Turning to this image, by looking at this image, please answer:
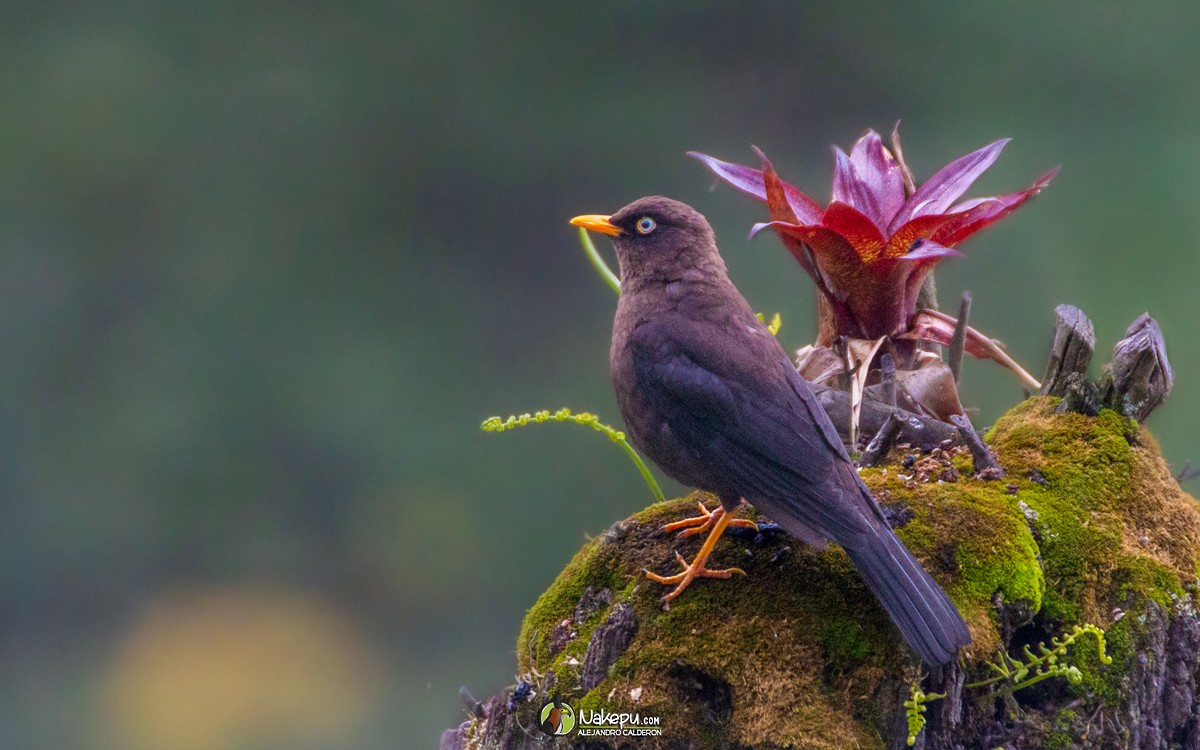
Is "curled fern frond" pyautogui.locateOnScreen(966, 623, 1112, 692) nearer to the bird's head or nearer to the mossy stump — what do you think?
the mossy stump

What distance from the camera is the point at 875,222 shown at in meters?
3.23

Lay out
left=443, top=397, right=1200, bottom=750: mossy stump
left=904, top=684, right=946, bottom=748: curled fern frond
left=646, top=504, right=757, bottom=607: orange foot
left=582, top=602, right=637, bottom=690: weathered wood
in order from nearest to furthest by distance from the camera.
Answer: left=904, top=684, right=946, bottom=748: curled fern frond, left=443, top=397, right=1200, bottom=750: mossy stump, left=582, top=602, right=637, bottom=690: weathered wood, left=646, top=504, right=757, bottom=607: orange foot

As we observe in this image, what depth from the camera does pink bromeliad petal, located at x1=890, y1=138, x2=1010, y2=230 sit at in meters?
3.23

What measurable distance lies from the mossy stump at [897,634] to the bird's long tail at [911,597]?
11 cm

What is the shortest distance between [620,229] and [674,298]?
0.36 metres

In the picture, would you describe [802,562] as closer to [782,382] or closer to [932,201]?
[782,382]

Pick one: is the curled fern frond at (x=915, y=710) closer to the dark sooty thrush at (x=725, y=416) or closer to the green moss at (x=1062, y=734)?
the dark sooty thrush at (x=725, y=416)

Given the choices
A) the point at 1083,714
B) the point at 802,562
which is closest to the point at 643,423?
the point at 802,562

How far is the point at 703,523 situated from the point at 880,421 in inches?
26.8

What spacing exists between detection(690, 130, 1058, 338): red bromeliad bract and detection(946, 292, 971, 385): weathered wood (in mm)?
150

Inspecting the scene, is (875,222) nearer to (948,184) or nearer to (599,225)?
(948,184)

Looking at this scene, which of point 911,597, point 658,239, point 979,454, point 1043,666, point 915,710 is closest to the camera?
point 915,710

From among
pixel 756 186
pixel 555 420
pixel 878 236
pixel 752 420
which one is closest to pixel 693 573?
pixel 752 420

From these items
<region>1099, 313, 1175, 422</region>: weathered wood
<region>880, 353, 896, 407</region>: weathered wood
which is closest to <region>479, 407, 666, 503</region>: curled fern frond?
<region>880, 353, 896, 407</region>: weathered wood
